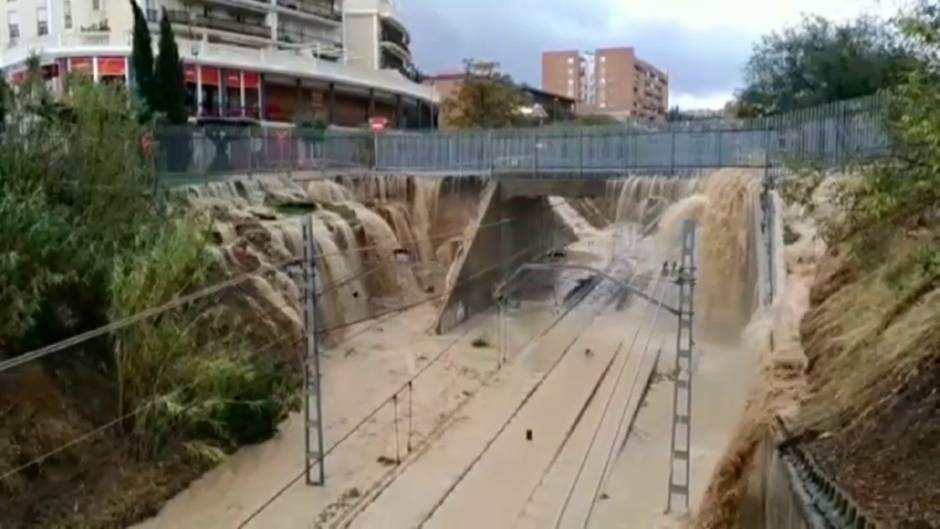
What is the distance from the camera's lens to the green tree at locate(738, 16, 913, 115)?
3094 centimetres

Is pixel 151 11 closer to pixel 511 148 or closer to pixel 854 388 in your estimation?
pixel 511 148

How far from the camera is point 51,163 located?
1669 cm

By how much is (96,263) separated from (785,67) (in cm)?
3025

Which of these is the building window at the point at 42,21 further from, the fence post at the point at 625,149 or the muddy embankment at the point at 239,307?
the fence post at the point at 625,149

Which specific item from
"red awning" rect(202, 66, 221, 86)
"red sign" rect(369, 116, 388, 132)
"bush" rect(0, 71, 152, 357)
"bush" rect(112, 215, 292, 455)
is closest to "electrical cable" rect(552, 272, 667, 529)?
"bush" rect(112, 215, 292, 455)

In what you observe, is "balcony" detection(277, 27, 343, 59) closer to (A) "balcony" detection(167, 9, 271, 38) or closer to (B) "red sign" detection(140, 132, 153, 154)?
(A) "balcony" detection(167, 9, 271, 38)

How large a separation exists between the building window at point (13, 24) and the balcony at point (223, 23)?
8.85 metres

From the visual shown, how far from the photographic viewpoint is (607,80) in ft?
424

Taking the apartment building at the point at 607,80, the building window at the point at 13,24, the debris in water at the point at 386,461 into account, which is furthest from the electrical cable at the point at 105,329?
the apartment building at the point at 607,80

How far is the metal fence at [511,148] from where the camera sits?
21998 mm

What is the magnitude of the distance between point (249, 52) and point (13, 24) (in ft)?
50.8

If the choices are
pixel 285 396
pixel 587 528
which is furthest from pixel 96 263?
pixel 587 528

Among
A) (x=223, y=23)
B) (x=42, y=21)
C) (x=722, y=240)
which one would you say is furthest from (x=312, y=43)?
(x=722, y=240)

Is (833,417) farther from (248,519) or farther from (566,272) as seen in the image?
(566,272)
